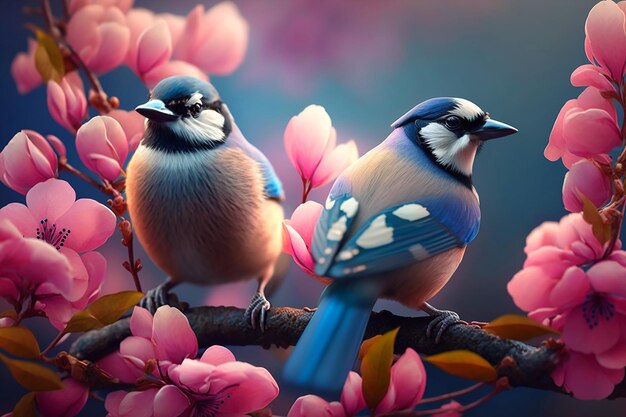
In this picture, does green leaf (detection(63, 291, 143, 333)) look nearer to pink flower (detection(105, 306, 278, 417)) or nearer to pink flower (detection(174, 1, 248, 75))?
pink flower (detection(105, 306, 278, 417))

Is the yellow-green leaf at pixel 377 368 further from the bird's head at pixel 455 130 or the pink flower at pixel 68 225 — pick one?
the pink flower at pixel 68 225

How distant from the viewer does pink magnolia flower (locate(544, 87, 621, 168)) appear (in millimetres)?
535

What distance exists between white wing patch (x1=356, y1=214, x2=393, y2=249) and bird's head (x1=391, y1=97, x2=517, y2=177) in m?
0.09

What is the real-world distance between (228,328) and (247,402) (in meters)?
0.08

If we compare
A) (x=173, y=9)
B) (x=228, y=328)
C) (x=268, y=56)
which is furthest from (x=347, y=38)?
(x=228, y=328)

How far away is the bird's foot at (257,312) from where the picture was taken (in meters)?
0.60

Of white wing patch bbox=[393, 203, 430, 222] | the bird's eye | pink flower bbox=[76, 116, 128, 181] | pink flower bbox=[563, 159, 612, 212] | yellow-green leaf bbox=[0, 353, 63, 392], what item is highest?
the bird's eye

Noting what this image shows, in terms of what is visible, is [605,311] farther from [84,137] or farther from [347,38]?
[84,137]

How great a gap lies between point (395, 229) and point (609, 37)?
0.24m

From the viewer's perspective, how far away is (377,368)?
53 cm

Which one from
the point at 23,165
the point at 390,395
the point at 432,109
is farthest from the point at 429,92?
the point at 23,165

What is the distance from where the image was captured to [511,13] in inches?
25.0

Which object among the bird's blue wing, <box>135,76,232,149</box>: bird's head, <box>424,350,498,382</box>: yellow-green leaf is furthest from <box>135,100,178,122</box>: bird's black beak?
<box>424,350,498,382</box>: yellow-green leaf

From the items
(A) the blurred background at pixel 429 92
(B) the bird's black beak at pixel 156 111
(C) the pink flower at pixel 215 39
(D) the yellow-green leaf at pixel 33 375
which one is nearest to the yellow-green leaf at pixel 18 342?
(D) the yellow-green leaf at pixel 33 375
